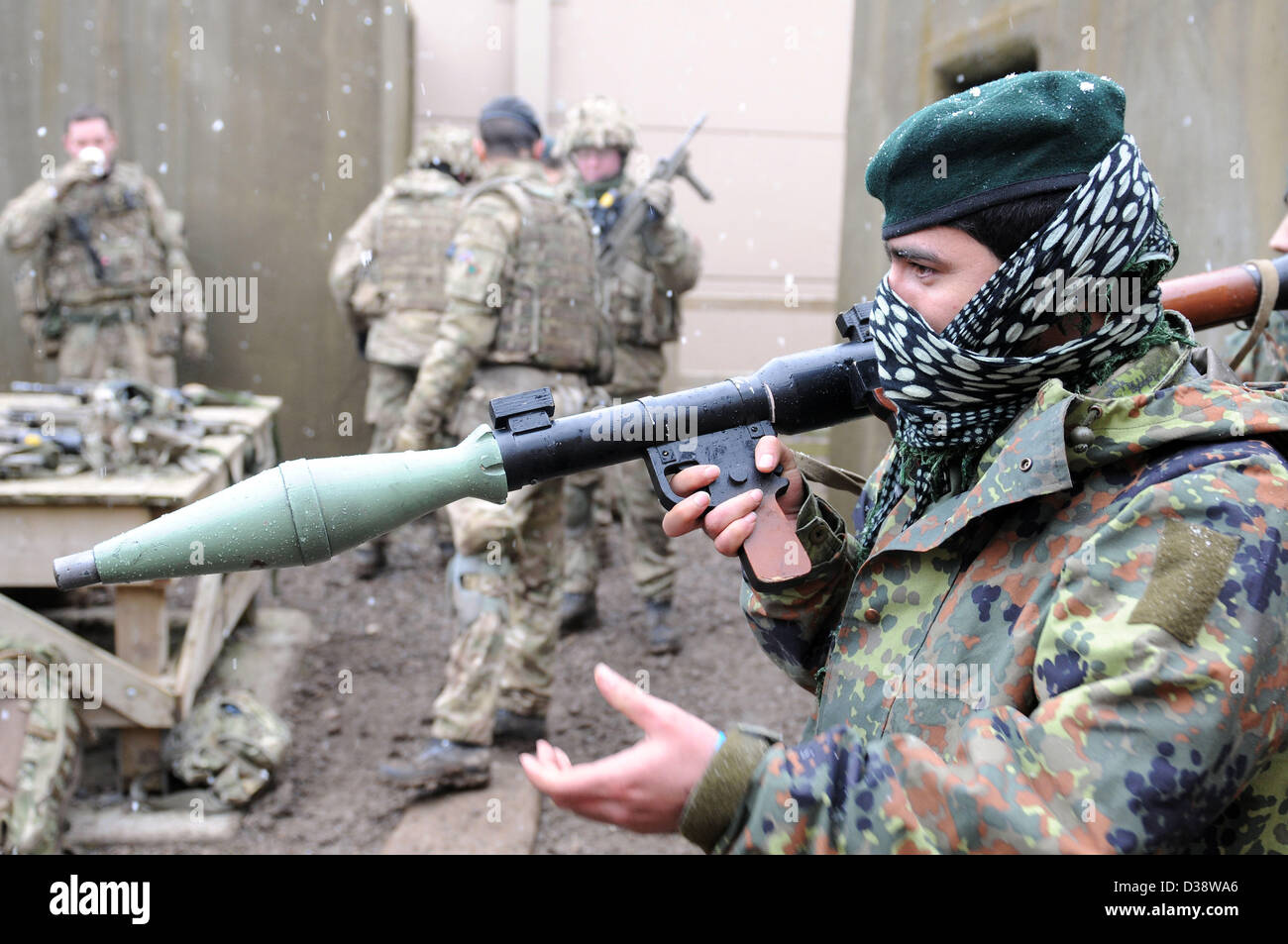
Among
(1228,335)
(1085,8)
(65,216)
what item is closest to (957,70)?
(1085,8)

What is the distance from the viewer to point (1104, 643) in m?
1.07

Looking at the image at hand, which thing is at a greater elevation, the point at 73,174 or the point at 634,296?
the point at 73,174

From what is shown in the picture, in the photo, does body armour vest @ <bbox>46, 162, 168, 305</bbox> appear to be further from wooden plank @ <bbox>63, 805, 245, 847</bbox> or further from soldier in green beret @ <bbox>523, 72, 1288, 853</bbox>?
soldier in green beret @ <bbox>523, 72, 1288, 853</bbox>

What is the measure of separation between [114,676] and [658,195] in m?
3.61

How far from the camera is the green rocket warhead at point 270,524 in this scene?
139 cm

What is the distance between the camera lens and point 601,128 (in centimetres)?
562

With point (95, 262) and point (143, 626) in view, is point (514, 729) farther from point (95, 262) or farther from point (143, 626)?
point (95, 262)

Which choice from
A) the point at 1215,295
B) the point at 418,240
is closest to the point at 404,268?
the point at 418,240

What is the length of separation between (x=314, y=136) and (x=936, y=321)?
7738mm

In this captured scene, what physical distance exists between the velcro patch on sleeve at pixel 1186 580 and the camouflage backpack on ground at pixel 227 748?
3.61 m

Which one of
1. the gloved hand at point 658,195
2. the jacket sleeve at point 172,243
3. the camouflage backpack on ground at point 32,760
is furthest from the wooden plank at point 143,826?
the jacket sleeve at point 172,243

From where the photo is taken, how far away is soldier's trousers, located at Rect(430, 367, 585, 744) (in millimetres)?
4105

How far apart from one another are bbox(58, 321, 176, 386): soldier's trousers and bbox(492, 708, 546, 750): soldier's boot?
4.20 meters

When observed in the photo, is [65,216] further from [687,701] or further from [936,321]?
[936,321]
